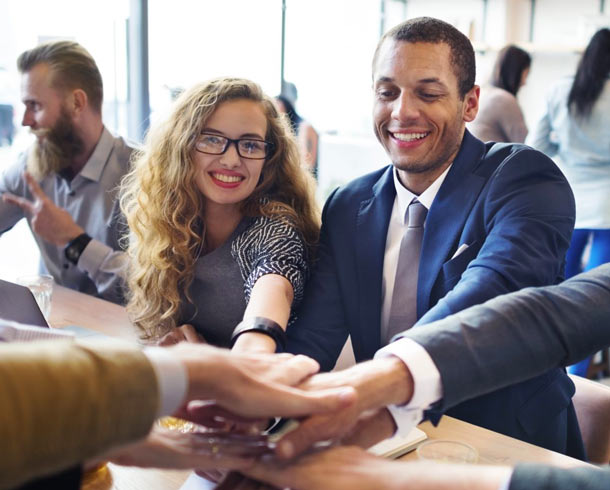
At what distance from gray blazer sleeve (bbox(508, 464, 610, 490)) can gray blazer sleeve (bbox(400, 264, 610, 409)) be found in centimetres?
30

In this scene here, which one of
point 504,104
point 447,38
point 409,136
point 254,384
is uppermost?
point 447,38

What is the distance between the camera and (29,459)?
597 mm

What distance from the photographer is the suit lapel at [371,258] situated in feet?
5.66

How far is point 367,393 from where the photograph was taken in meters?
1.10

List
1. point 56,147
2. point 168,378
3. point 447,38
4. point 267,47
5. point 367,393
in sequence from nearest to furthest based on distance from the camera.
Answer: point 168,378 < point 367,393 < point 447,38 < point 56,147 < point 267,47

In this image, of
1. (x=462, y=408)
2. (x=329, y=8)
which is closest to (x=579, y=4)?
(x=329, y=8)

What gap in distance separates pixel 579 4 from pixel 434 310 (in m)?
7.18

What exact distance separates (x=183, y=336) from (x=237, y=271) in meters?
0.24

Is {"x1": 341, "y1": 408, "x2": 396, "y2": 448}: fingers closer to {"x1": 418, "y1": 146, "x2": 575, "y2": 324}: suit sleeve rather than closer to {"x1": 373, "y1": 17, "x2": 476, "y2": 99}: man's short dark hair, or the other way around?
{"x1": 418, "y1": 146, "x2": 575, "y2": 324}: suit sleeve

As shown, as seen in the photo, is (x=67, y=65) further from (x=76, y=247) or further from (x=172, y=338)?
(x=172, y=338)

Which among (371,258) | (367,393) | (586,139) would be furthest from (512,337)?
(586,139)

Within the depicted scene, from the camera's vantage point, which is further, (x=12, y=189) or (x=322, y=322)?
(x=12, y=189)

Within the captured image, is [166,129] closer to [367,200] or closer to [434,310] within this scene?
[367,200]

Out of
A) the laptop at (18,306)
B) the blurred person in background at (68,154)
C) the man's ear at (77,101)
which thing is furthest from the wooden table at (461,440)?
the man's ear at (77,101)
